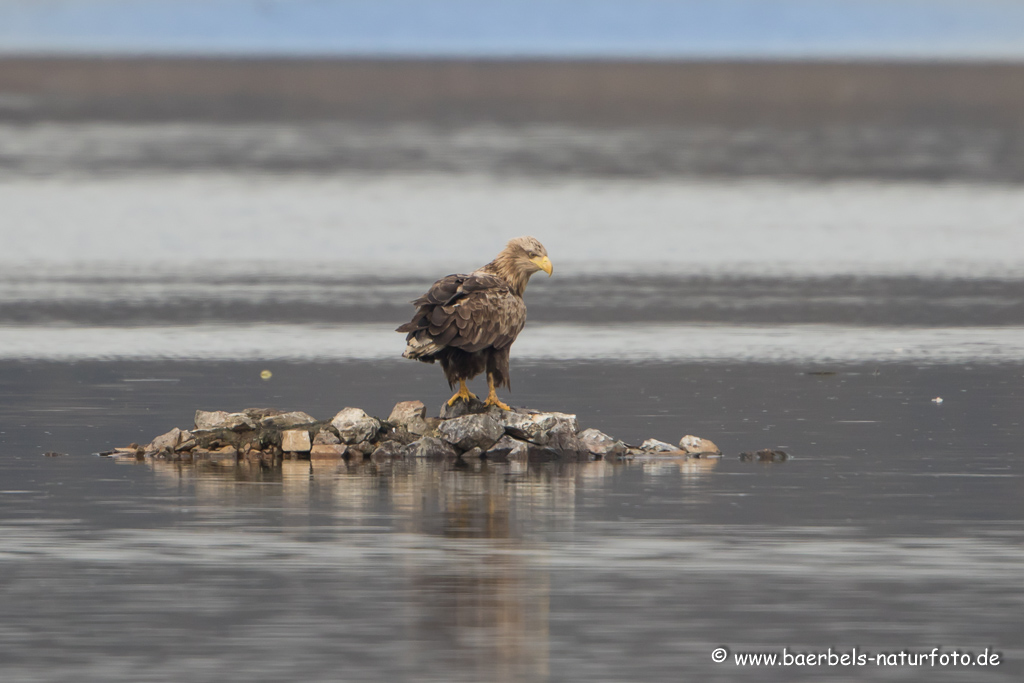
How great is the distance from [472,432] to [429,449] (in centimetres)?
31

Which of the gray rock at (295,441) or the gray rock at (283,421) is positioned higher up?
the gray rock at (283,421)

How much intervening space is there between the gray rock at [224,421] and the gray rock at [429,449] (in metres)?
1.02

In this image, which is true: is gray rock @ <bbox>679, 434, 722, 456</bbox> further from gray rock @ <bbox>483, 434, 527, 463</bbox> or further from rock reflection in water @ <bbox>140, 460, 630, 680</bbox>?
gray rock @ <bbox>483, 434, 527, 463</bbox>

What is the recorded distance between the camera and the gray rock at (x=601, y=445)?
14367 millimetres

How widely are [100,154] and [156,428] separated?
149 ft

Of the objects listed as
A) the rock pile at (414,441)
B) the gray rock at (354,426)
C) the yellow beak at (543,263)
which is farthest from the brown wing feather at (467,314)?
the gray rock at (354,426)

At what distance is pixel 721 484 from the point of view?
518 inches

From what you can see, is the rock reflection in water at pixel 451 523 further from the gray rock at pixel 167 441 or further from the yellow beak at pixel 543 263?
the yellow beak at pixel 543 263

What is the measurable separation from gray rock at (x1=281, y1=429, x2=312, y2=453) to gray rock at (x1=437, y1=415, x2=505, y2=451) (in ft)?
2.91

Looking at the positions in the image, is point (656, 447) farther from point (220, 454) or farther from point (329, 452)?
point (220, 454)

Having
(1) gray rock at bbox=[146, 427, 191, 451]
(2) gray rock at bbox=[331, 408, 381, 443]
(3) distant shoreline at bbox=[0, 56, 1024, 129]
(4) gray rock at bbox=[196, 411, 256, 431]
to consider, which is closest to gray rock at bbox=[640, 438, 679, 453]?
(2) gray rock at bbox=[331, 408, 381, 443]

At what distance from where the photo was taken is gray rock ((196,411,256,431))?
14.5 m

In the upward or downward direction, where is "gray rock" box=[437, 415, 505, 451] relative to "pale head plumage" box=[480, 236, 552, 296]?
downward

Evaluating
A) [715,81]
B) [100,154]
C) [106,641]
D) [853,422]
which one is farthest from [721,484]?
[715,81]
